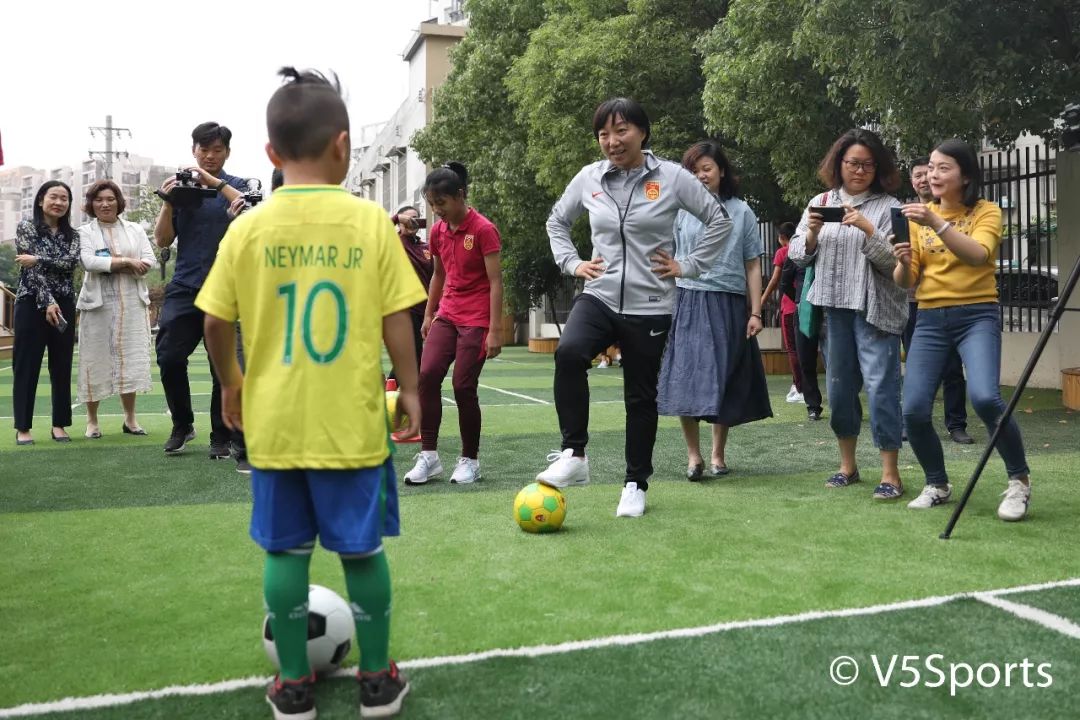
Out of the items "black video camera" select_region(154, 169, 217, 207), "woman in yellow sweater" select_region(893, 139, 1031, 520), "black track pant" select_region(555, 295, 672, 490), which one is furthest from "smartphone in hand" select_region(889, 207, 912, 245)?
"black video camera" select_region(154, 169, 217, 207)

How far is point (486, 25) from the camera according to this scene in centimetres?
3061

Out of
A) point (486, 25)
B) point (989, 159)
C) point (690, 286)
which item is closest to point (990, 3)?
point (989, 159)

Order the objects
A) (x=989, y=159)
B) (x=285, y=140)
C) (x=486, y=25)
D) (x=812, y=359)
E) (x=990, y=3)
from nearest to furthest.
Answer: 1. (x=285, y=140)
2. (x=812, y=359)
3. (x=990, y=3)
4. (x=989, y=159)
5. (x=486, y=25)

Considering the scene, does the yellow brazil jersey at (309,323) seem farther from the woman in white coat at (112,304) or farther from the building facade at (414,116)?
the building facade at (414,116)

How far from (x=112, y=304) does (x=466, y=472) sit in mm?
4121

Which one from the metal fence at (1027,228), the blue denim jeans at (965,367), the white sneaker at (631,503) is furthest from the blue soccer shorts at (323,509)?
the metal fence at (1027,228)

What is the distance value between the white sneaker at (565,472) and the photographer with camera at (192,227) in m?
2.64

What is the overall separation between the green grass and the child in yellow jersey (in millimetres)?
283

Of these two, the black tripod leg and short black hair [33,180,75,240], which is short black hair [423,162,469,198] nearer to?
the black tripod leg

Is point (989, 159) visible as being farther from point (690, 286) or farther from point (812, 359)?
point (690, 286)

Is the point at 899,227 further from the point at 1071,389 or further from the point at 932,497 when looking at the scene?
the point at 1071,389

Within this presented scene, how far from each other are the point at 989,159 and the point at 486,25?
60.4 ft

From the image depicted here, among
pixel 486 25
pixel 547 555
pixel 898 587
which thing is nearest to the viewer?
pixel 898 587

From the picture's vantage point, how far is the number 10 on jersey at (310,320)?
9.48ft
